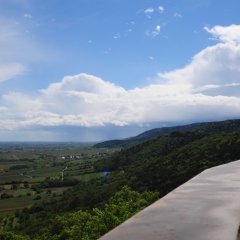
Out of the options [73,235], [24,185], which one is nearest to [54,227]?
[73,235]

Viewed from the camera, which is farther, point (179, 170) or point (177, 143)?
point (177, 143)

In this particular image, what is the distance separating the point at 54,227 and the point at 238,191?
170ft

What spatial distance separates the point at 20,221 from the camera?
8788cm

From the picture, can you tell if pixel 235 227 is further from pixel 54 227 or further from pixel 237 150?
pixel 237 150

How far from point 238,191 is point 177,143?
423ft

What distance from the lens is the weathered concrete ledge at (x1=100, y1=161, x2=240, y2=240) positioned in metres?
2.91

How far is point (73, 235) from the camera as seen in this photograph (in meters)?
37.8

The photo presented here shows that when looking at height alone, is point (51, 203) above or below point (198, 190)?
below

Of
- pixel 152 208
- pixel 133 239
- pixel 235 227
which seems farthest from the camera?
pixel 152 208

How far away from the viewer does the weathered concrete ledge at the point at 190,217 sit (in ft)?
9.53

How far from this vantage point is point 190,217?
3494 mm

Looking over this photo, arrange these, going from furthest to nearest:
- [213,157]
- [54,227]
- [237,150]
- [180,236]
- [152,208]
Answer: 1. [213,157]
2. [237,150]
3. [54,227]
4. [152,208]
5. [180,236]

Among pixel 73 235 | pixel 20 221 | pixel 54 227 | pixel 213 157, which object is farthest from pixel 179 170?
pixel 73 235

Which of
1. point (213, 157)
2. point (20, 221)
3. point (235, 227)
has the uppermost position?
point (235, 227)
